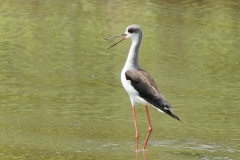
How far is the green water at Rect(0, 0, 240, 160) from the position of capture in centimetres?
941

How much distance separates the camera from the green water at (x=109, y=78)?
941 cm

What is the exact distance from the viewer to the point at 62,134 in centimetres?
971

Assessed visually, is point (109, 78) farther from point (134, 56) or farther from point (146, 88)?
point (146, 88)

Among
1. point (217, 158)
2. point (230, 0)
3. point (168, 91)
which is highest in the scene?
point (217, 158)

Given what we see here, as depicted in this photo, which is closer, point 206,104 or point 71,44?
point 206,104

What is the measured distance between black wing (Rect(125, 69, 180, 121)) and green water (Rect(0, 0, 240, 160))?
1.98ft

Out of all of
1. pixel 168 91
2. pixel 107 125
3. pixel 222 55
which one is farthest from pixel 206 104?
pixel 222 55

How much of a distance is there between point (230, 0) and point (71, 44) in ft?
25.4

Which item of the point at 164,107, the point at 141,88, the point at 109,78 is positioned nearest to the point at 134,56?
the point at 141,88

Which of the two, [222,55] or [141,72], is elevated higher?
[141,72]

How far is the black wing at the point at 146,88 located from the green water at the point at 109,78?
602mm

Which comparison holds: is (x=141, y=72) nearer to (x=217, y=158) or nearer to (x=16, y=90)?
(x=217, y=158)

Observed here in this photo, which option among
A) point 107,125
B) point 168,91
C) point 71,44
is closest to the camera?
point 107,125

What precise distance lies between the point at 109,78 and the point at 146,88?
4.20 meters
